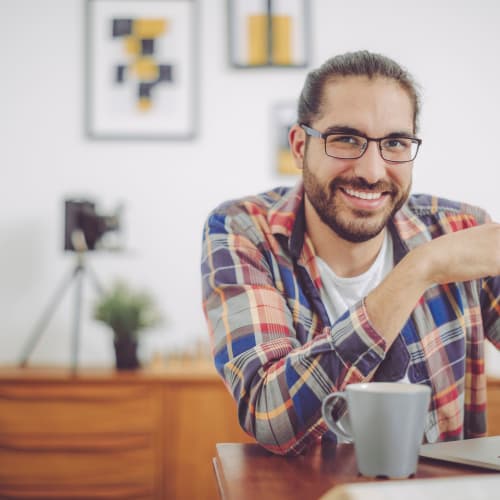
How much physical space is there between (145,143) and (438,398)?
191 centimetres

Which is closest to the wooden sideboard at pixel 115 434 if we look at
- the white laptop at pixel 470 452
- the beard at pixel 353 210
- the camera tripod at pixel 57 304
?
the camera tripod at pixel 57 304

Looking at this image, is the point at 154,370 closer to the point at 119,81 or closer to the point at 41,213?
the point at 41,213

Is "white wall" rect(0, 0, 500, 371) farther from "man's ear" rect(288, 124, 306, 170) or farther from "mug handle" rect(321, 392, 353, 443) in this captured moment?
"mug handle" rect(321, 392, 353, 443)

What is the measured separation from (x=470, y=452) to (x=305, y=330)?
470 millimetres

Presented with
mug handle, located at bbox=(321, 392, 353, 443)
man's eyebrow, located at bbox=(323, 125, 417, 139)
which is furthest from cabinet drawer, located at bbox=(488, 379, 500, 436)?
mug handle, located at bbox=(321, 392, 353, 443)

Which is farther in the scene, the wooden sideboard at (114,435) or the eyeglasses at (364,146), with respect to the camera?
the wooden sideboard at (114,435)

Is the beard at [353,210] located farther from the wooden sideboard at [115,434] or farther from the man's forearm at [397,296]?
the wooden sideboard at [115,434]

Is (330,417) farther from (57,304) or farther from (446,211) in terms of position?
(57,304)

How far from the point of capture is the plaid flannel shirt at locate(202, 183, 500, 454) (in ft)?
2.90

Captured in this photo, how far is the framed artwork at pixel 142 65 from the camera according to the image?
279 centimetres

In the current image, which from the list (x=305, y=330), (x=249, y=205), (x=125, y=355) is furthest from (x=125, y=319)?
(x=305, y=330)

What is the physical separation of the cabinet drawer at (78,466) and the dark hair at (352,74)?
4.57 ft

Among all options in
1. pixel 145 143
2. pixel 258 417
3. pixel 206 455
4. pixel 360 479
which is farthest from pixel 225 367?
pixel 145 143

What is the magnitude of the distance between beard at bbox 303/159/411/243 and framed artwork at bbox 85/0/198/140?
1575 mm
